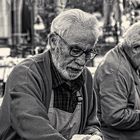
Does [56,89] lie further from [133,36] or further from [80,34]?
[133,36]

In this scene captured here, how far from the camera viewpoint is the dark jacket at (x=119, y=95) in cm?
282

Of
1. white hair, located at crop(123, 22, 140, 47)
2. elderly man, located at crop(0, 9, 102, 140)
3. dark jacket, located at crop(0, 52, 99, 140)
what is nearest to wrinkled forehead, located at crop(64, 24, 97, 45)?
elderly man, located at crop(0, 9, 102, 140)

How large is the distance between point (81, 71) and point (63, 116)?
0.64 ft

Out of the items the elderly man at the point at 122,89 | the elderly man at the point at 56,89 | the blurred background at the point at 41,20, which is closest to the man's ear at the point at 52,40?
the elderly man at the point at 56,89

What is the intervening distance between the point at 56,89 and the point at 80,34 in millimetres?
267

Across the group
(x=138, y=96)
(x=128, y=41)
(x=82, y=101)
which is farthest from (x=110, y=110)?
(x=82, y=101)

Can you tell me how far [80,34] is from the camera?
67.4 inches

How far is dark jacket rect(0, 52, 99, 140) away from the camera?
5.58 feet

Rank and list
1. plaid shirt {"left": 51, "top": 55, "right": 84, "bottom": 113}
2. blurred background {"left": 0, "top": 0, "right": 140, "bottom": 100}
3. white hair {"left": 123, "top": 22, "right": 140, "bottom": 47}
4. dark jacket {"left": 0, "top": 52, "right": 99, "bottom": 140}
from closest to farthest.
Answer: dark jacket {"left": 0, "top": 52, "right": 99, "bottom": 140}
plaid shirt {"left": 51, "top": 55, "right": 84, "bottom": 113}
white hair {"left": 123, "top": 22, "right": 140, "bottom": 47}
blurred background {"left": 0, "top": 0, "right": 140, "bottom": 100}

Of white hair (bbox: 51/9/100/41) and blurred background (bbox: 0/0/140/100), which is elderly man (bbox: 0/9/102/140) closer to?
white hair (bbox: 51/9/100/41)

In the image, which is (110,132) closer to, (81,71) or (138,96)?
(138,96)

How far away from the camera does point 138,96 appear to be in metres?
2.90

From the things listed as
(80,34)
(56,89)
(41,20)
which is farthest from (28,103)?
(41,20)

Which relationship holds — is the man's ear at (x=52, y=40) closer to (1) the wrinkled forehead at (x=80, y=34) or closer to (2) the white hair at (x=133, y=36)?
(1) the wrinkled forehead at (x=80, y=34)
